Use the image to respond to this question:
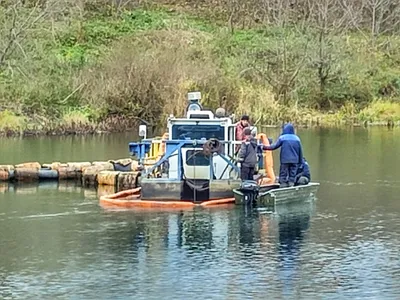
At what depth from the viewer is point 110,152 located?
36.3 metres

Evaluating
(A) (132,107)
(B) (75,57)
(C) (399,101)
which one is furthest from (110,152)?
(C) (399,101)

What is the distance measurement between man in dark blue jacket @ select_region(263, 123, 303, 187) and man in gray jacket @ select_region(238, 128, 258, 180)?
478 millimetres

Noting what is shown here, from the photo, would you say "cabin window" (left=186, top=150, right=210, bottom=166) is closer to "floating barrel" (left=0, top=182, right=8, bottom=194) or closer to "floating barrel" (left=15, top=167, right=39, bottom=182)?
"floating barrel" (left=0, top=182, right=8, bottom=194)

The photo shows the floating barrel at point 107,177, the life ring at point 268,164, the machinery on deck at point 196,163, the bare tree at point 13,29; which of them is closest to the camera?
the machinery on deck at point 196,163

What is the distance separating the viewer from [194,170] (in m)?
23.1

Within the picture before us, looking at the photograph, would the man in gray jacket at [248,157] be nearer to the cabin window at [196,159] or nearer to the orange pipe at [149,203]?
the orange pipe at [149,203]

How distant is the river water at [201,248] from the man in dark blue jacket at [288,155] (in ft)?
3.03

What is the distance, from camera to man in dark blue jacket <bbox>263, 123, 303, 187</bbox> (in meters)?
22.8

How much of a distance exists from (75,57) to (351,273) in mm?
42780

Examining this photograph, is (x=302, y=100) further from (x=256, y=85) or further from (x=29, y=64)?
(x=29, y=64)

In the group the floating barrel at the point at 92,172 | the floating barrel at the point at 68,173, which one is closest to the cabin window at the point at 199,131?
the floating barrel at the point at 92,172

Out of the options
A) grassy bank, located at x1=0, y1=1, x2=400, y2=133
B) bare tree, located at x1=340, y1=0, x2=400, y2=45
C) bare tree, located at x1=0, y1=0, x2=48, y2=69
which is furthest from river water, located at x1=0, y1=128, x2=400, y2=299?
bare tree, located at x1=340, y1=0, x2=400, y2=45

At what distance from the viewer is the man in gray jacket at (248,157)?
22.4m

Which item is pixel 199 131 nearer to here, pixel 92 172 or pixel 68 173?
pixel 92 172
